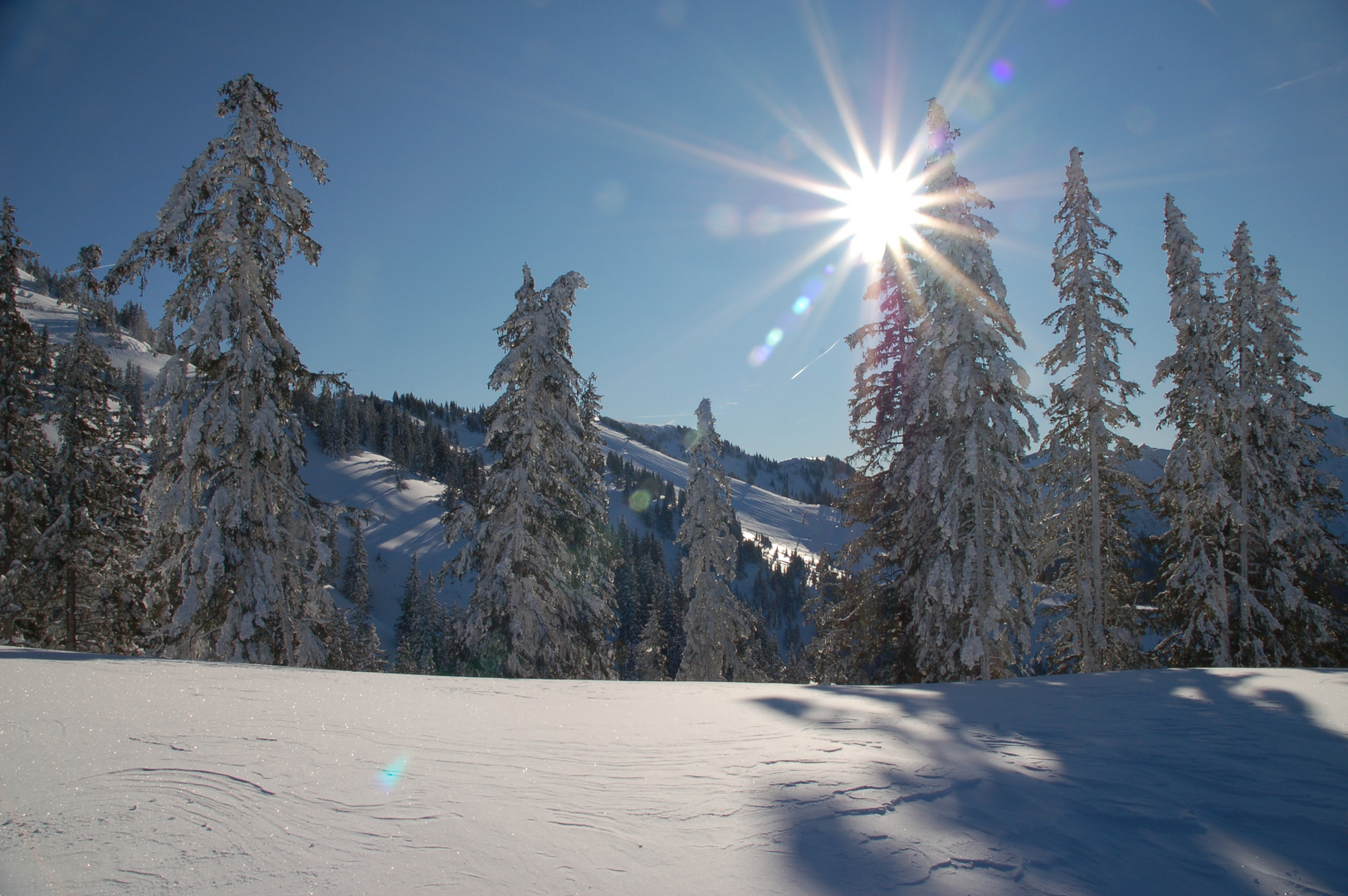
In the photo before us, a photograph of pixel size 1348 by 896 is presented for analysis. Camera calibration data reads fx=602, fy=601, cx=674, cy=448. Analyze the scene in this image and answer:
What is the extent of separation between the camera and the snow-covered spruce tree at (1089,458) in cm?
Answer: 1677

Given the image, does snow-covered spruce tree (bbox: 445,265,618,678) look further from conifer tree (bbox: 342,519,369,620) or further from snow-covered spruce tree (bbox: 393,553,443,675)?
conifer tree (bbox: 342,519,369,620)

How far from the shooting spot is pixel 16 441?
53.5 feet

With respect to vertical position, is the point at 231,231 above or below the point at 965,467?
above

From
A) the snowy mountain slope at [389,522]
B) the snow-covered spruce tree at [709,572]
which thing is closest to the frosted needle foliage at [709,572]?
the snow-covered spruce tree at [709,572]

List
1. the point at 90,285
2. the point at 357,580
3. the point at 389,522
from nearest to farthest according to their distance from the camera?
the point at 90,285, the point at 357,580, the point at 389,522

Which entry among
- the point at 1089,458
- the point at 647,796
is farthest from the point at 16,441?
the point at 1089,458

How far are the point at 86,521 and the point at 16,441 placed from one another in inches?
118

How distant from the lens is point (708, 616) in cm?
2425

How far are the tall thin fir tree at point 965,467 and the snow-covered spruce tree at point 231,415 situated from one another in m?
12.6

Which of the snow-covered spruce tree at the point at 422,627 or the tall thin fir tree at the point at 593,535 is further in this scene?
the snow-covered spruce tree at the point at 422,627

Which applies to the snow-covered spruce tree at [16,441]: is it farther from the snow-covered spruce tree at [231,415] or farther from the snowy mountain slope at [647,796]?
the snowy mountain slope at [647,796]

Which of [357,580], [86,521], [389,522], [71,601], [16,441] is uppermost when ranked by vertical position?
[389,522]

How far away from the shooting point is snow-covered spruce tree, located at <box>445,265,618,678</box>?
48.3ft

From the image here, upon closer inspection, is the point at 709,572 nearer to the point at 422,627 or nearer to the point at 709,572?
the point at 709,572
